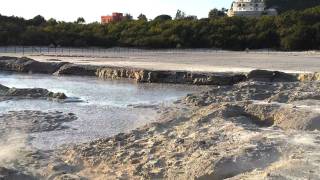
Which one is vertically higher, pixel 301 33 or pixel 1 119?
pixel 301 33

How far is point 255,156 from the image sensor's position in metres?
8.86

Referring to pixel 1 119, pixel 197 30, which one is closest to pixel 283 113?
pixel 1 119

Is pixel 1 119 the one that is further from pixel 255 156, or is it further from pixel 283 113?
pixel 255 156

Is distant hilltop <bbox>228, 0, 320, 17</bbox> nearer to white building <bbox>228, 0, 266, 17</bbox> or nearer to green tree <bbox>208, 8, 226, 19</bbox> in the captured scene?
white building <bbox>228, 0, 266, 17</bbox>

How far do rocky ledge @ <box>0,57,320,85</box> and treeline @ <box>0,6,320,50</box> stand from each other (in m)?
24.8

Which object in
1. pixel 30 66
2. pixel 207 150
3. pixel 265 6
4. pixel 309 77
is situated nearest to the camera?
pixel 207 150

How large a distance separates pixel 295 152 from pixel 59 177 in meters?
3.87

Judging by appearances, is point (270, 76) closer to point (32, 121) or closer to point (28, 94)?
point (28, 94)

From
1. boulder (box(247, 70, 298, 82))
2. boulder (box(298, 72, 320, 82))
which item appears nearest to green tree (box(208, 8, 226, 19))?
boulder (box(247, 70, 298, 82))

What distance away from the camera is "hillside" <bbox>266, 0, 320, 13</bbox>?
101081 mm

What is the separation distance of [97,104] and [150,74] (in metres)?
9.61

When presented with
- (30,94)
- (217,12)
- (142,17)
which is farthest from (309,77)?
(217,12)

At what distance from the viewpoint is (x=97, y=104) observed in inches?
764

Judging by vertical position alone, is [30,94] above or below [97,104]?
above
